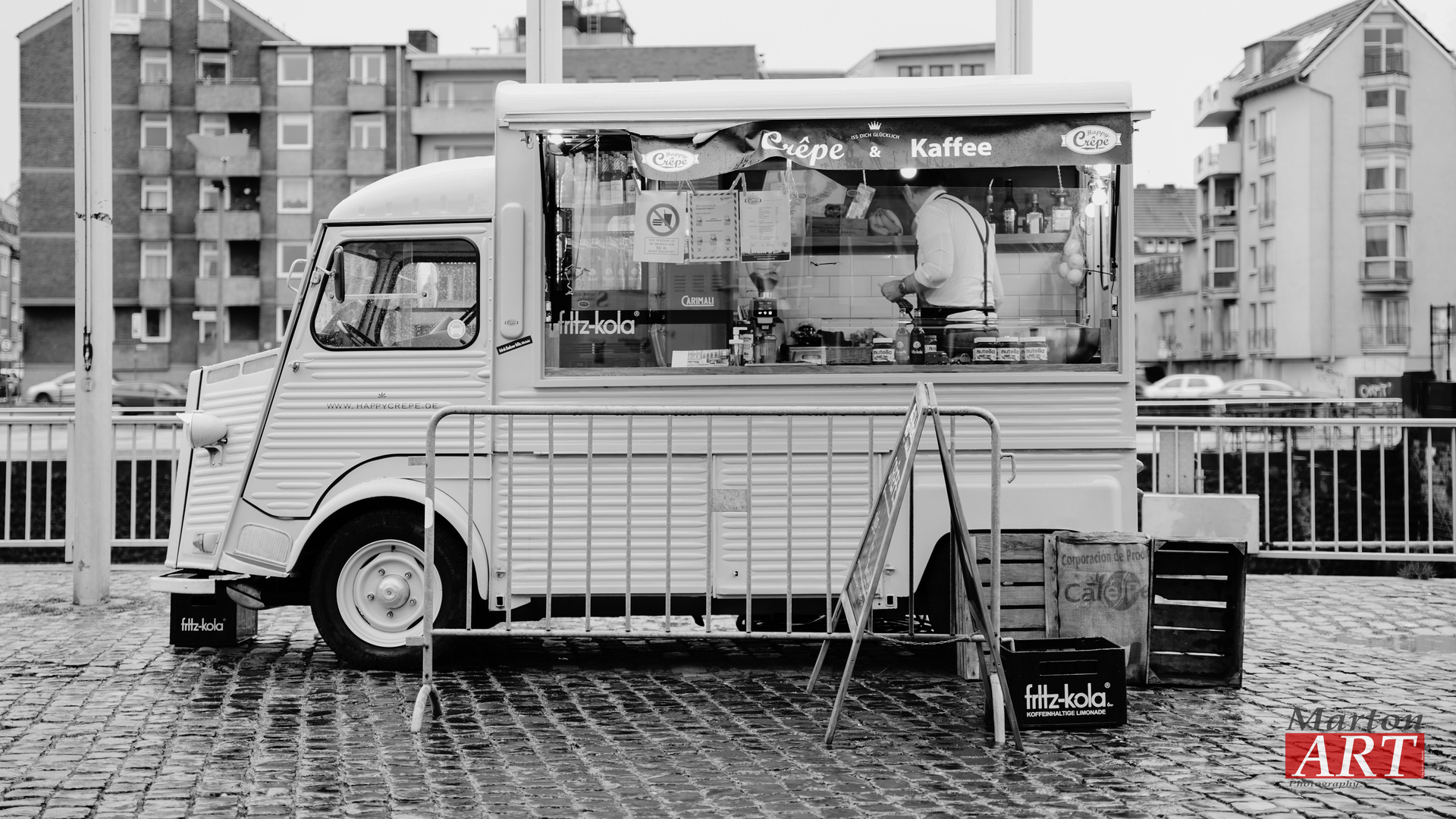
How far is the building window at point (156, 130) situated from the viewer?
69.1 m

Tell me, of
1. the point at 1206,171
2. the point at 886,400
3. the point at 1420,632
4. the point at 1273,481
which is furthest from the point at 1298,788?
the point at 1206,171

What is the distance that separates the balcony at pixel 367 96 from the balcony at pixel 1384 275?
4520cm

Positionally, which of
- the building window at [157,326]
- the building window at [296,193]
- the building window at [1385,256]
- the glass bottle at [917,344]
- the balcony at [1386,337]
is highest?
the building window at [296,193]

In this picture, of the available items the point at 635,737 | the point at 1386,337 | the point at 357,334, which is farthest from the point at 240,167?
the point at 635,737

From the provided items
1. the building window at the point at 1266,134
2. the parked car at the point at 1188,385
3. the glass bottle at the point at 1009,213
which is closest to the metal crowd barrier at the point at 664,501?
the glass bottle at the point at 1009,213

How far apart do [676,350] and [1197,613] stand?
3063mm

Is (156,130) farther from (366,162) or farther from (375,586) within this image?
(375,586)

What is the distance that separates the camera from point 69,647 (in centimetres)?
886

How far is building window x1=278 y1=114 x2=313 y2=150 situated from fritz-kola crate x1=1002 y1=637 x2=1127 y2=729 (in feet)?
220

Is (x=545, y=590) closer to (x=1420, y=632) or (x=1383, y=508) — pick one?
(x=1420, y=632)

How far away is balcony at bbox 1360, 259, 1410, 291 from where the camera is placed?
65688 millimetres

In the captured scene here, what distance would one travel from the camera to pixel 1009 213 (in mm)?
8102

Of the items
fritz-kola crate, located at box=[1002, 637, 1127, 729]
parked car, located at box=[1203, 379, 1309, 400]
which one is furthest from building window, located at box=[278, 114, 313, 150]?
fritz-kola crate, located at box=[1002, 637, 1127, 729]

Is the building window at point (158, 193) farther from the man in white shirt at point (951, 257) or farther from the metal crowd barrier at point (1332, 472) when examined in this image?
the man in white shirt at point (951, 257)
